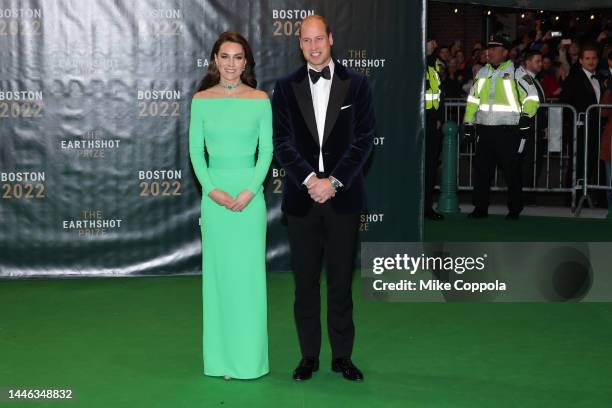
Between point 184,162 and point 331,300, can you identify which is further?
point 184,162

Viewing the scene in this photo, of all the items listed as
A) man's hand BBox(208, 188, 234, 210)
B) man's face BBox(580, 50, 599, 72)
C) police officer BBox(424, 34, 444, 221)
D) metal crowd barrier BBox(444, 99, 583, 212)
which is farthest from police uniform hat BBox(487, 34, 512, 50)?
man's hand BBox(208, 188, 234, 210)

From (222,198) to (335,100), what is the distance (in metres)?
0.92

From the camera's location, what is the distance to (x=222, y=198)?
603 cm

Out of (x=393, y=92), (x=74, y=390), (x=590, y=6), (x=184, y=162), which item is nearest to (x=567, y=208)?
(x=590, y=6)

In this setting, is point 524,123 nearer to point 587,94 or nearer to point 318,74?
point 587,94

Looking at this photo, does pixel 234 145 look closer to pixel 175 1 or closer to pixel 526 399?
pixel 526 399

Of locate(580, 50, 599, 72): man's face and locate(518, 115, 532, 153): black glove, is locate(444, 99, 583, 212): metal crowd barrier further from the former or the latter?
locate(518, 115, 532, 153): black glove

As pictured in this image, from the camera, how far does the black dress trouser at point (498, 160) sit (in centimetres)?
1385

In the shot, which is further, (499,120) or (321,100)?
(499,120)

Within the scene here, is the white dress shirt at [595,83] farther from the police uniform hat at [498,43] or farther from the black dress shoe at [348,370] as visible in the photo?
the black dress shoe at [348,370]

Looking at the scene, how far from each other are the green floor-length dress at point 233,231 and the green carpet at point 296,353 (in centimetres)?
23

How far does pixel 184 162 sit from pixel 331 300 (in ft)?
13.7

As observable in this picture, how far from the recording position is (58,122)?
9719 millimetres

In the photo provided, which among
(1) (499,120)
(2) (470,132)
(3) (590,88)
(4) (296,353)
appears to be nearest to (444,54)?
(3) (590,88)
